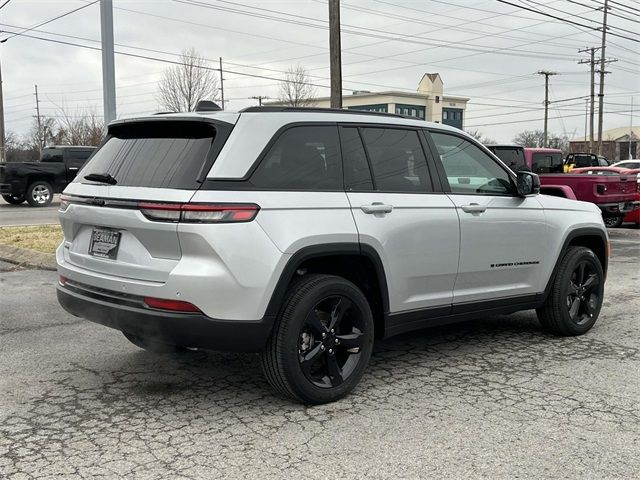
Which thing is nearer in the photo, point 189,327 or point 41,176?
point 189,327

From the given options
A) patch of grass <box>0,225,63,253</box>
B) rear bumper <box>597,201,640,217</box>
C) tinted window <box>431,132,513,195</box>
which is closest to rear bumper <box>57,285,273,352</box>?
tinted window <box>431,132,513,195</box>

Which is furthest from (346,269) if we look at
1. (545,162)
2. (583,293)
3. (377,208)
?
(545,162)

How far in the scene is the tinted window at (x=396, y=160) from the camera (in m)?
4.61

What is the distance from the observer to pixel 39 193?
69.8 ft

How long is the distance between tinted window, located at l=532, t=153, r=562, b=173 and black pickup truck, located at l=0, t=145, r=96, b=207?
42.9ft

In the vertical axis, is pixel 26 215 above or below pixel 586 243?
below

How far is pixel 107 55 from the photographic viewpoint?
33.7 ft

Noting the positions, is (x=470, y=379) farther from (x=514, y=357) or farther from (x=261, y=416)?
(x=261, y=416)

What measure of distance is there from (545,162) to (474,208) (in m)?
13.0

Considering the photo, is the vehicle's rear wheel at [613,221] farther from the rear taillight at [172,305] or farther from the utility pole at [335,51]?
the rear taillight at [172,305]

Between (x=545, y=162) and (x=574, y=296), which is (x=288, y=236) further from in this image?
(x=545, y=162)

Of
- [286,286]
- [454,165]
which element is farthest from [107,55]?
[286,286]

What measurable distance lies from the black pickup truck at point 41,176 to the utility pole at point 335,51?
9.04 meters

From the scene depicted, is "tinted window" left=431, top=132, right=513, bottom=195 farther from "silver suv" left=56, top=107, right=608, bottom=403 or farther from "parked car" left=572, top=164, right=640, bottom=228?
"parked car" left=572, top=164, right=640, bottom=228
